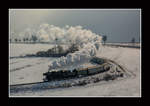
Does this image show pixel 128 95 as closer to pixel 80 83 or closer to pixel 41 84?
pixel 80 83

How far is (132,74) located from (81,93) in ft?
42.0

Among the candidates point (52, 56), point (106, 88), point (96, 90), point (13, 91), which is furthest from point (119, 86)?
point (52, 56)

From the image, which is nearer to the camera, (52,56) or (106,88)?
(106,88)

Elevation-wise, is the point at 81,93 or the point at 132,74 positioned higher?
the point at 132,74

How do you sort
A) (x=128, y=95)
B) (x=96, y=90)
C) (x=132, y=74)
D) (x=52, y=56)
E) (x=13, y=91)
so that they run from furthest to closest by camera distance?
(x=52, y=56), (x=132, y=74), (x=13, y=91), (x=96, y=90), (x=128, y=95)

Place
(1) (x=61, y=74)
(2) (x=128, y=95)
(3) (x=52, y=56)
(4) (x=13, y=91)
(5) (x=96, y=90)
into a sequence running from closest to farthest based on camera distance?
(2) (x=128, y=95) → (5) (x=96, y=90) → (4) (x=13, y=91) → (1) (x=61, y=74) → (3) (x=52, y=56)

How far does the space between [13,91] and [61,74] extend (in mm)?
8583

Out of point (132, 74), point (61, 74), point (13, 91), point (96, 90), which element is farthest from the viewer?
point (132, 74)

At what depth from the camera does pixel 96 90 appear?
2208 cm

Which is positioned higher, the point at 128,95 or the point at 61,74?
the point at 61,74

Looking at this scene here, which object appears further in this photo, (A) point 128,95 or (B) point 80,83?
(B) point 80,83

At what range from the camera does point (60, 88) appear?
2348 cm

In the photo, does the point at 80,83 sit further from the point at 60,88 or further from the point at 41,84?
the point at 41,84

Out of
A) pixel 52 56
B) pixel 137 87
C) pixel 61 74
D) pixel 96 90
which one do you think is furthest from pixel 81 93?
pixel 52 56
